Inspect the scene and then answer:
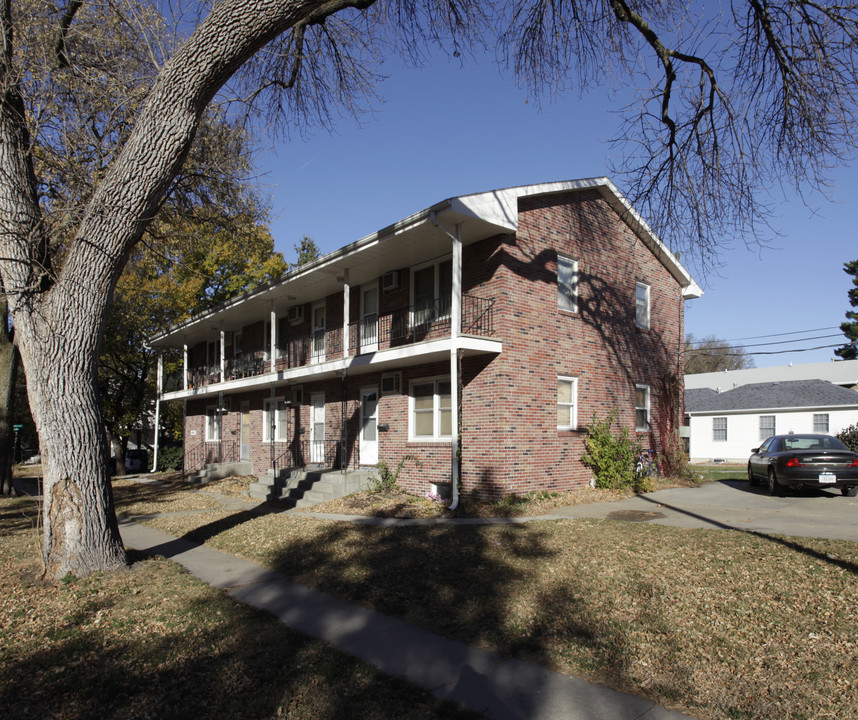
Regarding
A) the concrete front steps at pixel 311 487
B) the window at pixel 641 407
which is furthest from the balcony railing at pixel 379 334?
the window at pixel 641 407

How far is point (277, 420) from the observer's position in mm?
21109

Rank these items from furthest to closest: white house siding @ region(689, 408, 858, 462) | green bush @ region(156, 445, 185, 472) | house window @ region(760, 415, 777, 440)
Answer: green bush @ region(156, 445, 185, 472) < house window @ region(760, 415, 777, 440) < white house siding @ region(689, 408, 858, 462)

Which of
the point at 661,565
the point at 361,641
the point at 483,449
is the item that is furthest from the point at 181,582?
the point at 483,449

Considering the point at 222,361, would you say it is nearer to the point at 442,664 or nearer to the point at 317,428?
the point at 317,428

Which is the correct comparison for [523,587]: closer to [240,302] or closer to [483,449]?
[483,449]

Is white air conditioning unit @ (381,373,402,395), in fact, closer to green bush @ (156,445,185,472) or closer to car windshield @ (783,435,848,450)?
car windshield @ (783,435,848,450)

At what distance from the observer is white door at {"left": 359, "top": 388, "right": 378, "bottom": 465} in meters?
16.2

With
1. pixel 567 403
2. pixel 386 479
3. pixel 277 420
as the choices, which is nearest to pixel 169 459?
pixel 277 420

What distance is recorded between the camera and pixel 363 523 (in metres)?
11.0

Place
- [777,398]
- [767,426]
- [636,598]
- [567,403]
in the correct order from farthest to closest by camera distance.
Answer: [777,398], [767,426], [567,403], [636,598]

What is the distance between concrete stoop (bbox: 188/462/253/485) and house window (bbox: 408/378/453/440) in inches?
382

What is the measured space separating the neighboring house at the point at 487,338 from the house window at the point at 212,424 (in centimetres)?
645

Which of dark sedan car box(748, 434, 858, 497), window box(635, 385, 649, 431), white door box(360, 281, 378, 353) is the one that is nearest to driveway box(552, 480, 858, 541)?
dark sedan car box(748, 434, 858, 497)

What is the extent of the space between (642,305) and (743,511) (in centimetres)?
736
